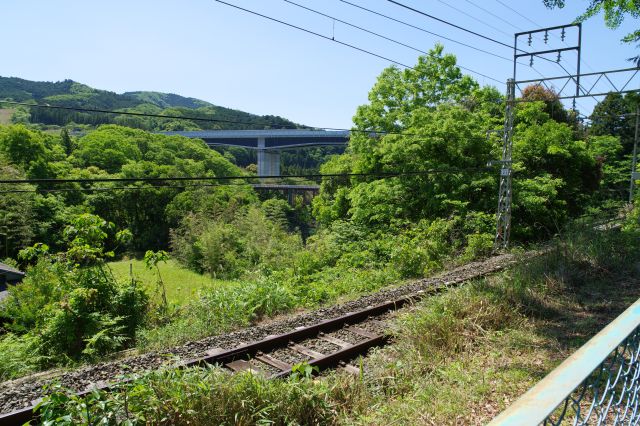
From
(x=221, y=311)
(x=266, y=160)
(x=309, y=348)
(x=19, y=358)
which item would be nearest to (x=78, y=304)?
(x=19, y=358)

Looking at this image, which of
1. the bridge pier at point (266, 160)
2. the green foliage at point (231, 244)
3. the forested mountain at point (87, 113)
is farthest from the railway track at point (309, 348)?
the forested mountain at point (87, 113)

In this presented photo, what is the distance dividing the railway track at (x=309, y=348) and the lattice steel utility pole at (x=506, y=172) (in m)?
8.63

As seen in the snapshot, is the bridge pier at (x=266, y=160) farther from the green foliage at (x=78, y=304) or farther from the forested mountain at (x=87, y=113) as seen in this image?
the green foliage at (x=78, y=304)

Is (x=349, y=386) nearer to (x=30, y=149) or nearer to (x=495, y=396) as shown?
(x=495, y=396)

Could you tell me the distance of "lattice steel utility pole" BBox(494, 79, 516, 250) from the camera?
50.0 feet

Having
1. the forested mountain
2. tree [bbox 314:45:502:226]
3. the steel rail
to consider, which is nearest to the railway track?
the steel rail

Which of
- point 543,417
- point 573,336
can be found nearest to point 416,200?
point 573,336

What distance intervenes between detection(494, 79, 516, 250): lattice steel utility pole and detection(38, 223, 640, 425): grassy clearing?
8.01 meters

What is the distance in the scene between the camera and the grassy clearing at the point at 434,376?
398 cm

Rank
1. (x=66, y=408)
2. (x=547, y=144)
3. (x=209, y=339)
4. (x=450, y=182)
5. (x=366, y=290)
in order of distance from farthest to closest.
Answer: (x=547, y=144) < (x=450, y=182) < (x=366, y=290) < (x=209, y=339) < (x=66, y=408)

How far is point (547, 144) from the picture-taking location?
68.0ft

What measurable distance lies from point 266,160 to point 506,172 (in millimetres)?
45072

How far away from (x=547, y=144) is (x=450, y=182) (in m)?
5.87

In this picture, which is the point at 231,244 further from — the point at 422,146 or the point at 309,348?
the point at 309,348
